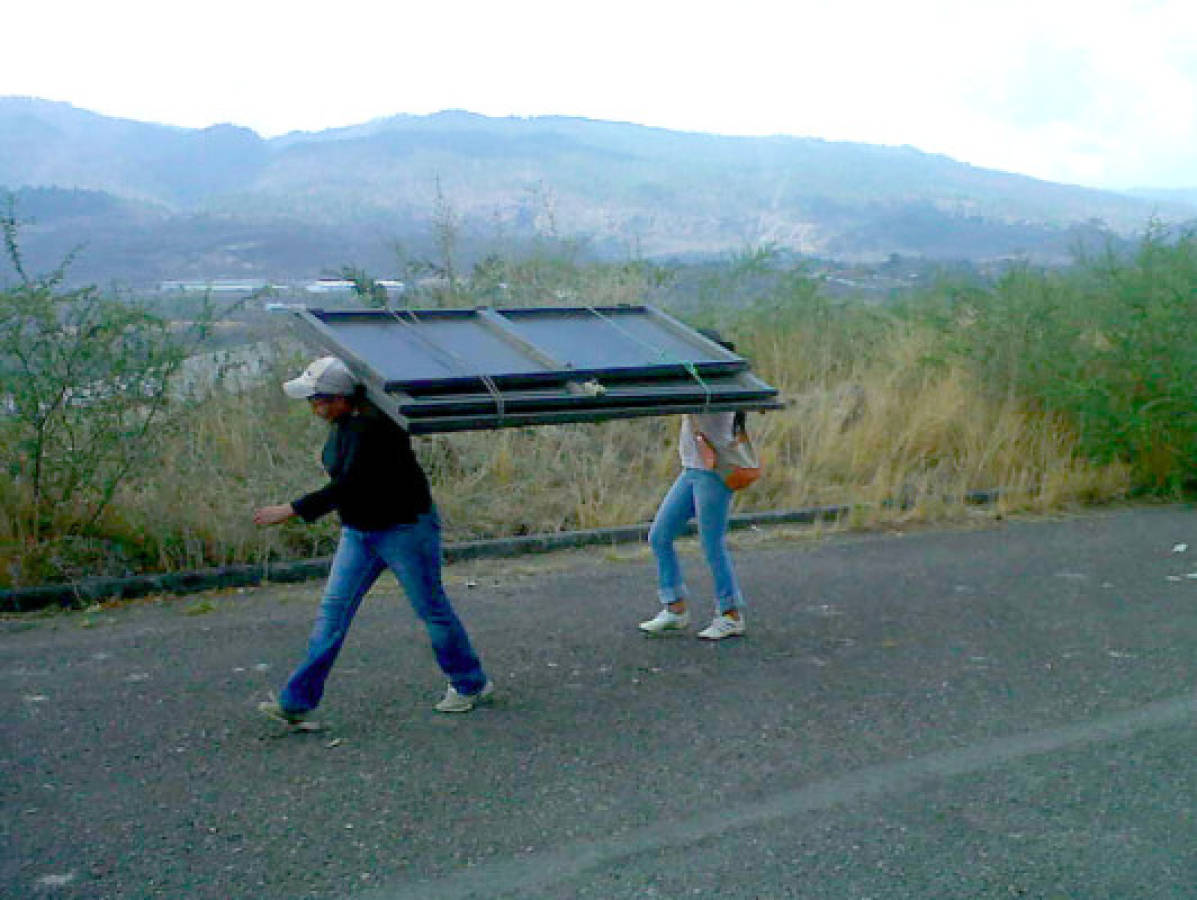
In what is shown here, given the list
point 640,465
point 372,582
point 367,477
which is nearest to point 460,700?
point 372,582

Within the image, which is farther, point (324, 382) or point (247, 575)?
point (247, 575)

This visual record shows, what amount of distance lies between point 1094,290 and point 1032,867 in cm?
1030

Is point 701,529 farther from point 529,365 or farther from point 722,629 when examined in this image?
point 529,365

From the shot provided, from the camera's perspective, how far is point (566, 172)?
55.8 metres

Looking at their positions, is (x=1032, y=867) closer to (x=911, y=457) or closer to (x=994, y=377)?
(x=911, y=457)

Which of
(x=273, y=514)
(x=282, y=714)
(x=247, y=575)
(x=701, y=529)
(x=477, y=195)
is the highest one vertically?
(x=477, y=195)

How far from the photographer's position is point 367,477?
5617 millimetres

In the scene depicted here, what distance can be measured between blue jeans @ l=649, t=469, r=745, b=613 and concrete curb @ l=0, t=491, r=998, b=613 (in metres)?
2.21

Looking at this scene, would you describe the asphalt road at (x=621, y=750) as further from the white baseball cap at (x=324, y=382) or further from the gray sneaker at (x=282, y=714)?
the white baseball cap at (x=324, y=382)

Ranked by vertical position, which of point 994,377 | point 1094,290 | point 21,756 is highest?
point 1094,290

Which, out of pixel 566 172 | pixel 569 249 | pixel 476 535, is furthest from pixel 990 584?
pixel 566 172

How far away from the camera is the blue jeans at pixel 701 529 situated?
23.2ft

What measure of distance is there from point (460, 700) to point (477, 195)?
136ft

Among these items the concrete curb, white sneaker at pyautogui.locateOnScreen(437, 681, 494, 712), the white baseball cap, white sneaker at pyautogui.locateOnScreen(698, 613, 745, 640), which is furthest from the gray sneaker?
the concrete curb
